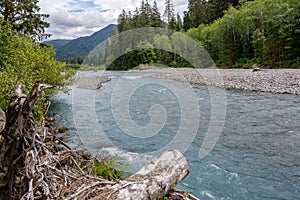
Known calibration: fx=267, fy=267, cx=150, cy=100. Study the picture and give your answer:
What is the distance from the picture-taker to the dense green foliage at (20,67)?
754 cm

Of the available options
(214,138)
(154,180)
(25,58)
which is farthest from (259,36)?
(154,180)

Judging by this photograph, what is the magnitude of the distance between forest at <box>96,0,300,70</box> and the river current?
19.4 meters

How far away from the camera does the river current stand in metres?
5.76

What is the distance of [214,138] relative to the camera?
891cm

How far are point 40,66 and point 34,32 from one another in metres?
Answer: 9.31

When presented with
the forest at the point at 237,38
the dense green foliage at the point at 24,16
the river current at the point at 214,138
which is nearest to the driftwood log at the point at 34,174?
the river current at the point at 214,138

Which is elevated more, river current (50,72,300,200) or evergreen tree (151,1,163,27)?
evergreen tree (151,1,163,27)

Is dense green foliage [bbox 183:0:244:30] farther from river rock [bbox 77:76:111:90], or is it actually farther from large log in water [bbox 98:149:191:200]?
large log in water [bbox 98:149:191:200]

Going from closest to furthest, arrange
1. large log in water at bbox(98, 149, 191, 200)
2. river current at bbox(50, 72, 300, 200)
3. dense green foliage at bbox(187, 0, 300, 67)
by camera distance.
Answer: large log in water at bbox(98, 149, 191, 200), river current at bbox(50, 72, 300, 200), dense green foliage at bbox(187, 0, 300, 67)

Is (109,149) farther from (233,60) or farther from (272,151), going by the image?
(233,60)

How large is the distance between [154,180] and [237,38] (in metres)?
42.7

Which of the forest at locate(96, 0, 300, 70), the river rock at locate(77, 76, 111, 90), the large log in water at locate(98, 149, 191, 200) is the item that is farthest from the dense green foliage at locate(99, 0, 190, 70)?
the large log in water at locate(98, 149, 191, 200)

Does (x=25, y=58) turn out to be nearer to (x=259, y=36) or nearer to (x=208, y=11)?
(x=259, y=36)

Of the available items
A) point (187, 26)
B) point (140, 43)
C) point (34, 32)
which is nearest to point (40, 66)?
point (34, 32)
